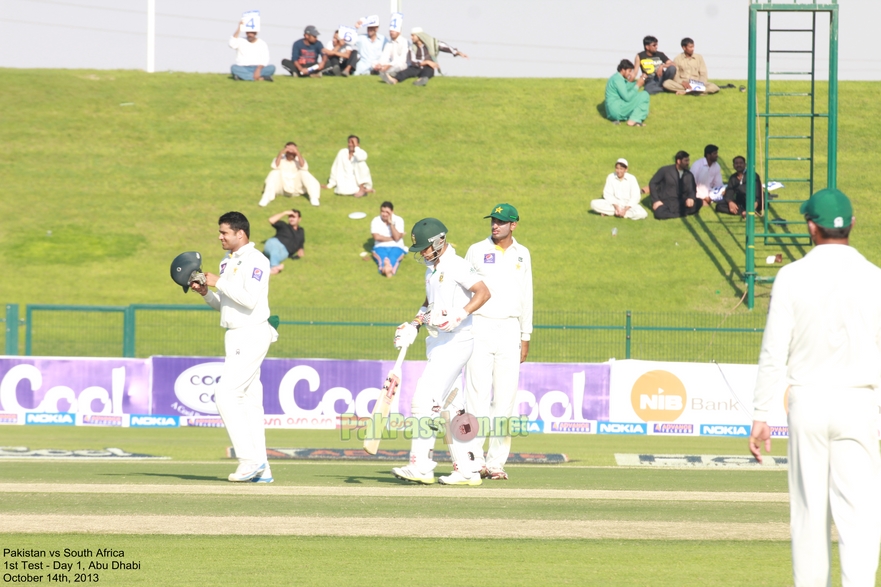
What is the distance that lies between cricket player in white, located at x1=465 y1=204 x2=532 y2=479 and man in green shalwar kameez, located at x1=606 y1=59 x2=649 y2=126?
2126 cm

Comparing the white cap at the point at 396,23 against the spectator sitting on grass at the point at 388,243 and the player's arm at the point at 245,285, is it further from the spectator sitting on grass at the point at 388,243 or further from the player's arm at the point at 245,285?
the player's arm at the point at 245,285

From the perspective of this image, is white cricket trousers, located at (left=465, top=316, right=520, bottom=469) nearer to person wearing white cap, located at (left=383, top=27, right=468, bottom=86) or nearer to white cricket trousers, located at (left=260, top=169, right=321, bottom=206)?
white cricket trousers, located at (left=260, top=169, right=321, bottom=206)

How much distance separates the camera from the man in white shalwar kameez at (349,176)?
91.4 ft

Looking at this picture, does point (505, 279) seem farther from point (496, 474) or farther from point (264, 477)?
point (264, 477)

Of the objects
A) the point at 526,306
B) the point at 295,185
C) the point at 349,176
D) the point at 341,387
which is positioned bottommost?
the point at 341,387

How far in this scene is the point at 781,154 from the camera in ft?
101

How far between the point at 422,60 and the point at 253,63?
524 cm

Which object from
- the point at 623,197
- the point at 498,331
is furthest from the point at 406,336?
the point at 623,197

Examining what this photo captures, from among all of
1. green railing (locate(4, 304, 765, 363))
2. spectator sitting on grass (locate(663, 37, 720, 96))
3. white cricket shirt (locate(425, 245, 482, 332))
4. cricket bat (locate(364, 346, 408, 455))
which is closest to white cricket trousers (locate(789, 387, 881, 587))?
white cricket shirt (locate(425, 245, 482, 332))

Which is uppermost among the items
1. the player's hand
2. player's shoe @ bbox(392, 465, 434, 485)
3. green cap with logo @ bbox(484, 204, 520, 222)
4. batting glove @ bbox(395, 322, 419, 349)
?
green cap with logo @ bbox(484, 204, 520, 222)

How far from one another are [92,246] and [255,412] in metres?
18.7

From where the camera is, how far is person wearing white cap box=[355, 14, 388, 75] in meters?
33.8

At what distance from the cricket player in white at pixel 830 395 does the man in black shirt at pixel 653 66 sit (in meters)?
25.7

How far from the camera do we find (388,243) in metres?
25.4
